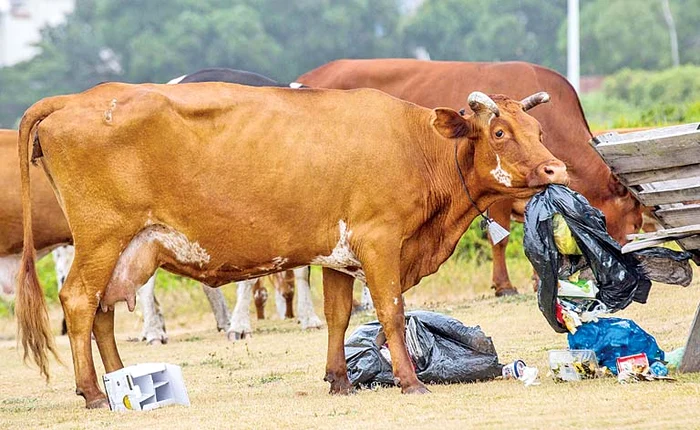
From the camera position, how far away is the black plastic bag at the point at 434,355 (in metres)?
9.45

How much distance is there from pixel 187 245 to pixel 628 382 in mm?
2837

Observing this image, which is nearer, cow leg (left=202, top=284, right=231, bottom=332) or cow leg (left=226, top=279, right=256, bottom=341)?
cow leg (left=226, top=279, right=256, bottom=341)

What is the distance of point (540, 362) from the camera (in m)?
10.1

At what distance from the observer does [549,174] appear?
9.08 m

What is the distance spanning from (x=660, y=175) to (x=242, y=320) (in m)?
6.17

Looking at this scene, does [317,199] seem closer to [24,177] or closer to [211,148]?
[211,148]

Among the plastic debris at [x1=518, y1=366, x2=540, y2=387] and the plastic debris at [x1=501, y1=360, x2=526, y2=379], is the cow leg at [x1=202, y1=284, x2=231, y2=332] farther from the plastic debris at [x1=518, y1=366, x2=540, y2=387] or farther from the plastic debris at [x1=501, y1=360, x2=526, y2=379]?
the plastic debris at [x1=518, y1=366, x2=540, y2=387]

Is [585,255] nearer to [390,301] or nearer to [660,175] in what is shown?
[660,175]

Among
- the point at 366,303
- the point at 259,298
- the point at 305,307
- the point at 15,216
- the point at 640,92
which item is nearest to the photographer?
A: the point at 15,216

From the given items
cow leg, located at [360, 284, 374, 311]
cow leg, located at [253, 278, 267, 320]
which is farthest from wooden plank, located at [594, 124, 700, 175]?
cow leg, located at [253, 278, 267, 320]

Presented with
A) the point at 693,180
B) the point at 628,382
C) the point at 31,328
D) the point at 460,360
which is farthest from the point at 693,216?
the point at 31,328

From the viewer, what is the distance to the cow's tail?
923 centimetres

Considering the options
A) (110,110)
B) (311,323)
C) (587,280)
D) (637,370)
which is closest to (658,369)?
(637,370)

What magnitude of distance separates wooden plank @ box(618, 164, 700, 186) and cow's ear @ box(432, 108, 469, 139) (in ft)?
3.59
